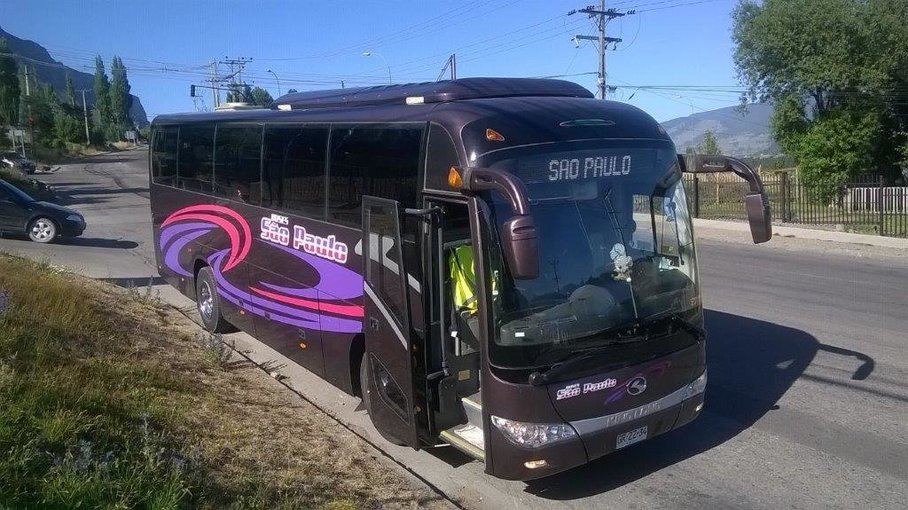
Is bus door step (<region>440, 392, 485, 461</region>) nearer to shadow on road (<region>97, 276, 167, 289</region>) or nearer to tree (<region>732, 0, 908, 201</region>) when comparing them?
shadow on road (<region>97, 276, 167, 289</region>)

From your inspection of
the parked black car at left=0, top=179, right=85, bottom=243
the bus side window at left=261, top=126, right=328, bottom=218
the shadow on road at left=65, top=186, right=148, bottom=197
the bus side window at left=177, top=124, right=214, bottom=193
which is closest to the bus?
the bus side window at left=261, top=126, right=328, bottom=218

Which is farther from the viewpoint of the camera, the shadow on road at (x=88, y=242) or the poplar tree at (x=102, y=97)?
the poplar tree at (x=102, y=97)

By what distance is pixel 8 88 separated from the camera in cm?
6669

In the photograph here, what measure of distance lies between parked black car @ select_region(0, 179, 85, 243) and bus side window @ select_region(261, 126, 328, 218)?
12.8m

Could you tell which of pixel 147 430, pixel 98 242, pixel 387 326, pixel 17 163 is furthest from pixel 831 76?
pixel 17 163

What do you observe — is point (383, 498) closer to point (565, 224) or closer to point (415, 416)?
point (415, 416)

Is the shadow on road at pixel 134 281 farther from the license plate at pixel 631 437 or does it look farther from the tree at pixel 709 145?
the tree at pixel 709 145

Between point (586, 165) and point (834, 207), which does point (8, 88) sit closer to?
point (834, 207)

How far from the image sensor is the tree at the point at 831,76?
36.7m

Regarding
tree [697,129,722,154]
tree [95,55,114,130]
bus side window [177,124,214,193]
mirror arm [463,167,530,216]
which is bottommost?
mirror arm [463,167,530,216]

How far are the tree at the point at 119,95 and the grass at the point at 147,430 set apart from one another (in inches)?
5135

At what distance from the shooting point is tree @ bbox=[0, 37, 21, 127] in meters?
64.9

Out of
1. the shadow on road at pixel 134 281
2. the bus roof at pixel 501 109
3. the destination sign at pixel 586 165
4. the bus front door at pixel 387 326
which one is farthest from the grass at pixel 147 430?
the shadow on road at pixel 134 281

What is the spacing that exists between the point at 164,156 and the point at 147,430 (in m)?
7.90
